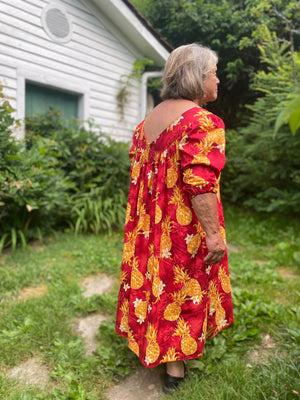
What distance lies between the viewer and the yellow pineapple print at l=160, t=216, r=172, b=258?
1.68 meters

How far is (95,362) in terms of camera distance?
205 centimetres

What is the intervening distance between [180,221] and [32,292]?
198 centimetres

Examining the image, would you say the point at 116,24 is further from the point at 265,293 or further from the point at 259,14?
the point at 265,293

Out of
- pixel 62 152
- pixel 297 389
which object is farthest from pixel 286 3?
pixel 297 389

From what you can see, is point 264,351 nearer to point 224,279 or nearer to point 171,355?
point 224,279

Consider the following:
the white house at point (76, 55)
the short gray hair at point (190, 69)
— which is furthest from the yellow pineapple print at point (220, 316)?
the white house at point (76, 55)

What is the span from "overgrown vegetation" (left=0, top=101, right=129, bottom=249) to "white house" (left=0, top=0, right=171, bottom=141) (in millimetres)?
465

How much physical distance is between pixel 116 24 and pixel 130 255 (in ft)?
18.4

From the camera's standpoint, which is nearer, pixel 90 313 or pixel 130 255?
pixel 130 255

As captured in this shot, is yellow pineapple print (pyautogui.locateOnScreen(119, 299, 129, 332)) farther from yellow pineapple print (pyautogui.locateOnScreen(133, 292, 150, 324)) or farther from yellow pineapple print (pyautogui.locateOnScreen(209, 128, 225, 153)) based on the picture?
yellow pineapple print (pyautogui.locateOnScreen(209, 128, 225, 153))

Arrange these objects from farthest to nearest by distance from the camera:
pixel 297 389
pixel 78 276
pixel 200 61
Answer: pixel 78 276
pixel 200 61
pixel 297 389

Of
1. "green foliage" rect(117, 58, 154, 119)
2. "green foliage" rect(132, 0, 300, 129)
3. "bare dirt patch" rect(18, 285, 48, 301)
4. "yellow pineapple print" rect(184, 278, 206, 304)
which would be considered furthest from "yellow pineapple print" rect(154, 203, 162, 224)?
"green foliage" rect(132, 0, 300, 129)

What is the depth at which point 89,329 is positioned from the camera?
8.12ft

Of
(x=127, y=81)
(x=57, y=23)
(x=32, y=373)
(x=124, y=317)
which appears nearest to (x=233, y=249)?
(x=124, y=317)
